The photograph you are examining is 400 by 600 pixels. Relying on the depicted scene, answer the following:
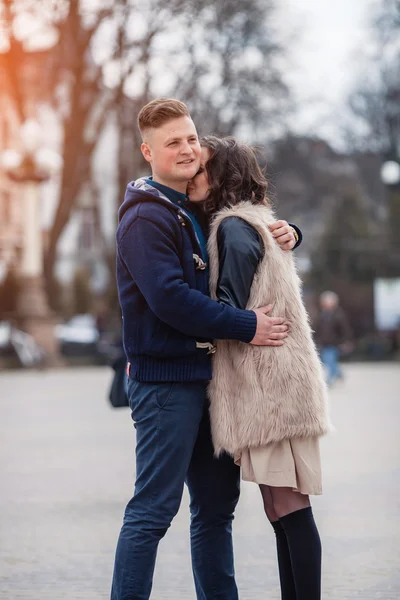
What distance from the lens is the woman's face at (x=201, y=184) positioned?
4398 millimetres

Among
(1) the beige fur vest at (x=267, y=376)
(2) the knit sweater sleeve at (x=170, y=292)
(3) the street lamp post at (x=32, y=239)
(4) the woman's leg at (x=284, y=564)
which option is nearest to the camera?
(2) the knit sweater sleeve at (x=170, y=292)

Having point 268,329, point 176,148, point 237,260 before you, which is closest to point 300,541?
point 268,329

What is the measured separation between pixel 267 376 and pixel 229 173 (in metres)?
0.75

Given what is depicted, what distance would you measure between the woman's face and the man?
0.07 m

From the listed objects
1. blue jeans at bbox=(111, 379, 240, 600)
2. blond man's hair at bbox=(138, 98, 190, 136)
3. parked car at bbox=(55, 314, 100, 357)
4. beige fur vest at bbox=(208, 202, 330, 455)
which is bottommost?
parked car at bbox=(55, 314, 100, 357)

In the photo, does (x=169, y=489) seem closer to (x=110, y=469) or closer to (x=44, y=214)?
(x=110, y=469)

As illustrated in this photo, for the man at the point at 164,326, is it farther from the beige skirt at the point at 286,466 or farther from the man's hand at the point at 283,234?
the beige skirt at the point at 286,466

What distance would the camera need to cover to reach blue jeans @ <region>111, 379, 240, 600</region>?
415 centimetres

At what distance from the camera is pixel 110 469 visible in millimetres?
9891

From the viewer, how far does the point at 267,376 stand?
4.24 meters

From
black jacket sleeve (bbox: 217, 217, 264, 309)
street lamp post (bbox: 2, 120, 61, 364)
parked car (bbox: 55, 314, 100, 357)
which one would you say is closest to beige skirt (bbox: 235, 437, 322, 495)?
black jacket sleeve (bbox: 217, 217, 264, 309)

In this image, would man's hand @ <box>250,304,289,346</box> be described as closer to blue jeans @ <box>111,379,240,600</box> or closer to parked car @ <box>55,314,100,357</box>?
blue jeans @ <box>111,379,240,600</box>

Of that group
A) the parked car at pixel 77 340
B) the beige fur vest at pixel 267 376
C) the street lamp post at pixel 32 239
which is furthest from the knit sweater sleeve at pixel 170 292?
the parked car at pixel 77 340

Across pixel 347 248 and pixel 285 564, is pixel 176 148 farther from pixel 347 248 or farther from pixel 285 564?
pixel 347 248
